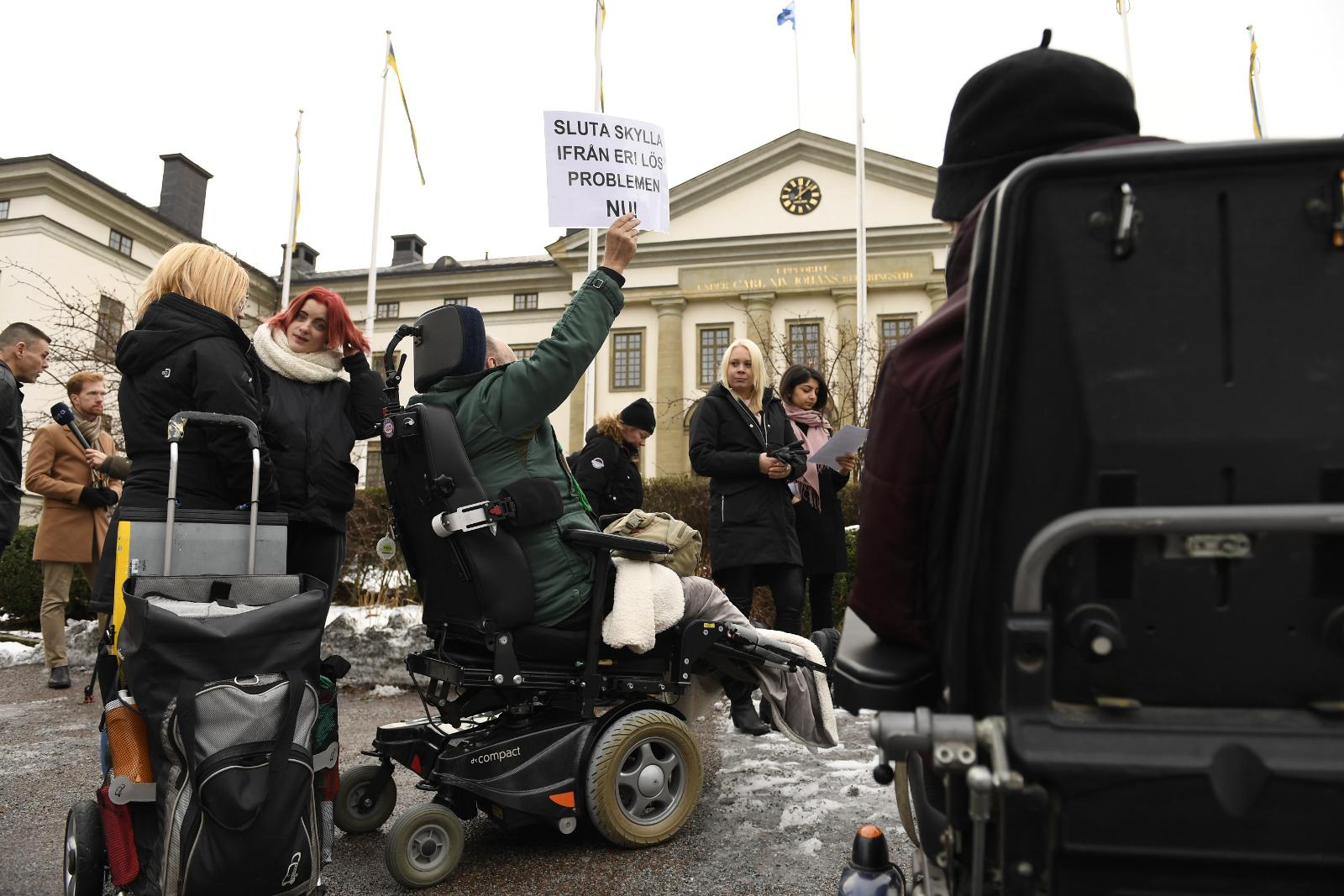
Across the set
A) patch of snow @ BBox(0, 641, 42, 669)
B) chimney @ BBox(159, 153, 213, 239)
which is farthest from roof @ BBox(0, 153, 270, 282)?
patch of snow @ BBox(0, 641, 42, 669)

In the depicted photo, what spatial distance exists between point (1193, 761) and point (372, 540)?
8.98 meters

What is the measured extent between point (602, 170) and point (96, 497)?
4.59 m

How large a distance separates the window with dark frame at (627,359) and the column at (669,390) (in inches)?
42.1

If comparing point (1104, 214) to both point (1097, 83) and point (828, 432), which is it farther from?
point (828, 432)

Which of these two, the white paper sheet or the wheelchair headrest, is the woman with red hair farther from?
the white paper sheet

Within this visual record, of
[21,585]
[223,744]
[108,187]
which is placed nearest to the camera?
[223,744]

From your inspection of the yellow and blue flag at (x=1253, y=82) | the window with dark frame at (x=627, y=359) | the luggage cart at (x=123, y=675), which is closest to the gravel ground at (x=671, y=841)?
the luggage cart at (x=123, y=675)

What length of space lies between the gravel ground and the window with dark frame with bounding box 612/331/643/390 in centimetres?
3183

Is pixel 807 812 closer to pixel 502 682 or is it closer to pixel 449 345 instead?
pixel 502 682

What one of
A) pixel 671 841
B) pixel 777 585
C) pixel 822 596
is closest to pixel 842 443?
pixel 777 585

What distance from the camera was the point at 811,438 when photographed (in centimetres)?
597

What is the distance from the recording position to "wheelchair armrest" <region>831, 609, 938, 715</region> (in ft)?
5.05

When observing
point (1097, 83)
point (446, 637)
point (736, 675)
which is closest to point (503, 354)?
point (446, 637)

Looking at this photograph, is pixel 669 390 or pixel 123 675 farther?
pixel 669 390
